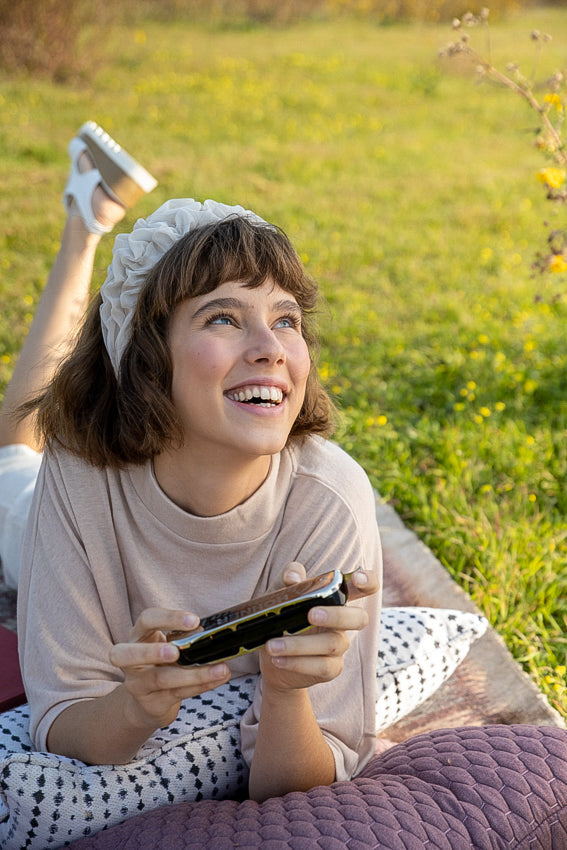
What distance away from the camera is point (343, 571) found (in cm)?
181

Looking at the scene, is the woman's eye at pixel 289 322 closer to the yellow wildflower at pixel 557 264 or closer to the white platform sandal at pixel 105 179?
the white platform sandal at pixel 105 179

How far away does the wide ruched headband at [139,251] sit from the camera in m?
1.75

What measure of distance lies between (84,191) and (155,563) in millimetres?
1661

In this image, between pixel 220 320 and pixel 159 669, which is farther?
pixel 220 320

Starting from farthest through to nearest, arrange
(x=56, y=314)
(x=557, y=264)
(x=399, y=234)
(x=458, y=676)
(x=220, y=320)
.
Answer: (x=399, y=234)
(x=557, y=264)
(x=56, y=314)
(x=458, y=676)
(x=220, y=320)

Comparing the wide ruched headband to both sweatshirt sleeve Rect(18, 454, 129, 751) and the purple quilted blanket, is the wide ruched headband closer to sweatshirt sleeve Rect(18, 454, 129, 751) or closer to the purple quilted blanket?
sweatshirt sleeve Rect(18, 454, 129, 751)

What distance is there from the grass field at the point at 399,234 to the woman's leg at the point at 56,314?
1028mm

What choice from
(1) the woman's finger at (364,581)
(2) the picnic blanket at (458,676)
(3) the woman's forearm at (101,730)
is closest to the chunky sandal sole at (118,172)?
(2) the picnic blanket at (458,676)

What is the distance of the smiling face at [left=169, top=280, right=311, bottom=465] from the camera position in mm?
1595

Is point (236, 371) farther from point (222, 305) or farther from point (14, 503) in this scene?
point (14, 503)

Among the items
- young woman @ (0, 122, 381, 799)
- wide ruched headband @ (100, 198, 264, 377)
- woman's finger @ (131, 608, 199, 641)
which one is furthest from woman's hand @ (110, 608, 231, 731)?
wide ruched headband @ (100, 198, 264, 377)

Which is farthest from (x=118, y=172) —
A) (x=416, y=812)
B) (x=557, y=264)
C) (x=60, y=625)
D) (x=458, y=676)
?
(x=416, y=812)

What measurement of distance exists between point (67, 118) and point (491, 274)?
14.0 feet

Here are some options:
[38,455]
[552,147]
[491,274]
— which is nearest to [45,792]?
[38,455]
